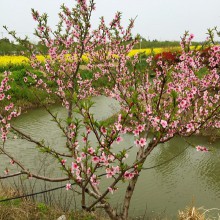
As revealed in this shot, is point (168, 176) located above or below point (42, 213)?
below

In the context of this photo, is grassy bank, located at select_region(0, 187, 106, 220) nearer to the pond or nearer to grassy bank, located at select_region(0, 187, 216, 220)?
grassy bank, located at select_region(0, 187, 216, 220)

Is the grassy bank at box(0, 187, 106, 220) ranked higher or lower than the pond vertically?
higher

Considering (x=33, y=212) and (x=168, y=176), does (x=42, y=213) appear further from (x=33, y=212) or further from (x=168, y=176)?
(x=168, y=176)

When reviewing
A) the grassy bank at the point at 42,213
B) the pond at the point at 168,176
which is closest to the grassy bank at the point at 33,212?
the grassy bank at the point at 42,213

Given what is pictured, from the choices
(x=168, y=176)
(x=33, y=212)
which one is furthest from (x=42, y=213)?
(x=168, y=176)

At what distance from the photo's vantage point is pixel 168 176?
7.66 metres

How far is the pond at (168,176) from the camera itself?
6.39m

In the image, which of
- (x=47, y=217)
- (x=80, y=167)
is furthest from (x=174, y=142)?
(x=80, y=167)

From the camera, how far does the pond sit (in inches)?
252

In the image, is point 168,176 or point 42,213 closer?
point 42,213

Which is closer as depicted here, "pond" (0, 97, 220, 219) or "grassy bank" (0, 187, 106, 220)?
"grassy bank" (0, 187, 106, 220)

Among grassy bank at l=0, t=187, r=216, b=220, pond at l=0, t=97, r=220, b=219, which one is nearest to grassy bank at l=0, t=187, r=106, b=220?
grassy bank at l=0, t=187, r=216, b=220

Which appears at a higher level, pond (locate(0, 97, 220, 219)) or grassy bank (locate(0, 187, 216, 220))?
grassy bank (locate(0, 187, 216, 220))

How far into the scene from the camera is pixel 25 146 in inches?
384
